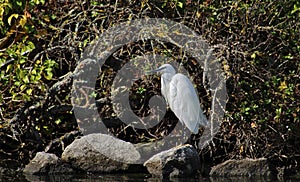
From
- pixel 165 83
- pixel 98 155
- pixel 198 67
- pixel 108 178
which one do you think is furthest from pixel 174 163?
pixel 198 67

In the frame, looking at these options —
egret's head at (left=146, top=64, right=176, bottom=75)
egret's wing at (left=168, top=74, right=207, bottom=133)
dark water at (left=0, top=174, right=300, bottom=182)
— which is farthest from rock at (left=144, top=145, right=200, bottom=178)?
egret's head at (left=146, top=64, right=176, bottom=75)

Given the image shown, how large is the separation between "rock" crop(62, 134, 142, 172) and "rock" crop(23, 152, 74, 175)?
0.10 meters

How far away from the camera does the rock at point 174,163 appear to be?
659cm

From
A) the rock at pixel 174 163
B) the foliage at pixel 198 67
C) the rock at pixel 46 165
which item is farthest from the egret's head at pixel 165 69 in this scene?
the rock at pixel 46 165

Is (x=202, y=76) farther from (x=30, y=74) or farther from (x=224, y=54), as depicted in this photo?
(x=30, y=74)

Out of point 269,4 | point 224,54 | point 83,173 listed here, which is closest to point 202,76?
point 224,54

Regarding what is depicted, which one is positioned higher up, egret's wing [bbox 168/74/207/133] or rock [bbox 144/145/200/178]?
egret's wing [bbox 168/74/207/133]

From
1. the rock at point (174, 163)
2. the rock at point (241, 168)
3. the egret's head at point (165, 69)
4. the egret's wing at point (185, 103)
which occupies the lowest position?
the rock at point (241, 168)

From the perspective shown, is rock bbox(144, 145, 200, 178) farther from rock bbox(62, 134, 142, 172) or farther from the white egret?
the white egret

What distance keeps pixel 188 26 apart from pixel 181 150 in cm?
138

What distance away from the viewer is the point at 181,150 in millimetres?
6645

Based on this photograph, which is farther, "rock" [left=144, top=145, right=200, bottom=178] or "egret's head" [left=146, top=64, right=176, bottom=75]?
"egret's head" [left=146, top=64, right=176, bottom=75]

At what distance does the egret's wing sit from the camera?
6.88 meters

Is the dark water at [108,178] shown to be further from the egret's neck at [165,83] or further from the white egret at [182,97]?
the egret's neck at [165,83]
